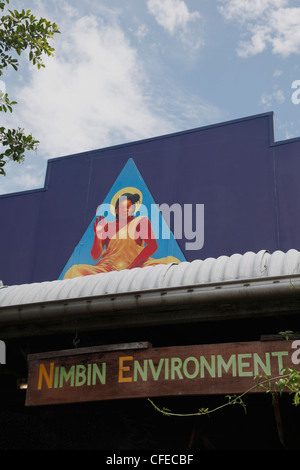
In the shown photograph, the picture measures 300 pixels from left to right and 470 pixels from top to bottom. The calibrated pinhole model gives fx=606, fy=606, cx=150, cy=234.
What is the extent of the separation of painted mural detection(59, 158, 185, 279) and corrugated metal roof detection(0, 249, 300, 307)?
757 centimetres

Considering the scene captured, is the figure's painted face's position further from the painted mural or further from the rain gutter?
the rain gutter

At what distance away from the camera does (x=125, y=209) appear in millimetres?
14680

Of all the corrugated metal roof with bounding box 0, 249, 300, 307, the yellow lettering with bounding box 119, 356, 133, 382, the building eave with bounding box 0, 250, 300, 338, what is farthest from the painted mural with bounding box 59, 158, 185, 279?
the yellow lettering with bounding box 119, 356, 133, 382

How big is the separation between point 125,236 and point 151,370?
923 centimetres

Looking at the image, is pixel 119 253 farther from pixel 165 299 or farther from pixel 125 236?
pixel 165 299

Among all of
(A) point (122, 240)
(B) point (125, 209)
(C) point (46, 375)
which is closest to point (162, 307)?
(C) point (46, 375)

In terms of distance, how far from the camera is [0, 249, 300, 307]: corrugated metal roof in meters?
5.35

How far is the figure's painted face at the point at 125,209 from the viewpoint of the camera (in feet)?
47.9

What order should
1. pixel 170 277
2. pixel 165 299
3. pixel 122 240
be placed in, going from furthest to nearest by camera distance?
1. pixel 122 240
2. pixel 170 277
3. pixel 165 299

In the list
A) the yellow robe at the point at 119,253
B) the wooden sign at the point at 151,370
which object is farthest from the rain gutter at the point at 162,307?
the yellow robe at the point at 119,253

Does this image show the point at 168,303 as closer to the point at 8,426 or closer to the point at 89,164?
the point at 8,426

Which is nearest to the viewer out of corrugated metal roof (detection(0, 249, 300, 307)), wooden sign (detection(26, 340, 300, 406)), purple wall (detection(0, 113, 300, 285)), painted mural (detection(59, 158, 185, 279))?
wooden sign (detection(26, 340, 300, 406))

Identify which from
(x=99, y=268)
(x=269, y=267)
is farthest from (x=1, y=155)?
(x=99, y=268)
